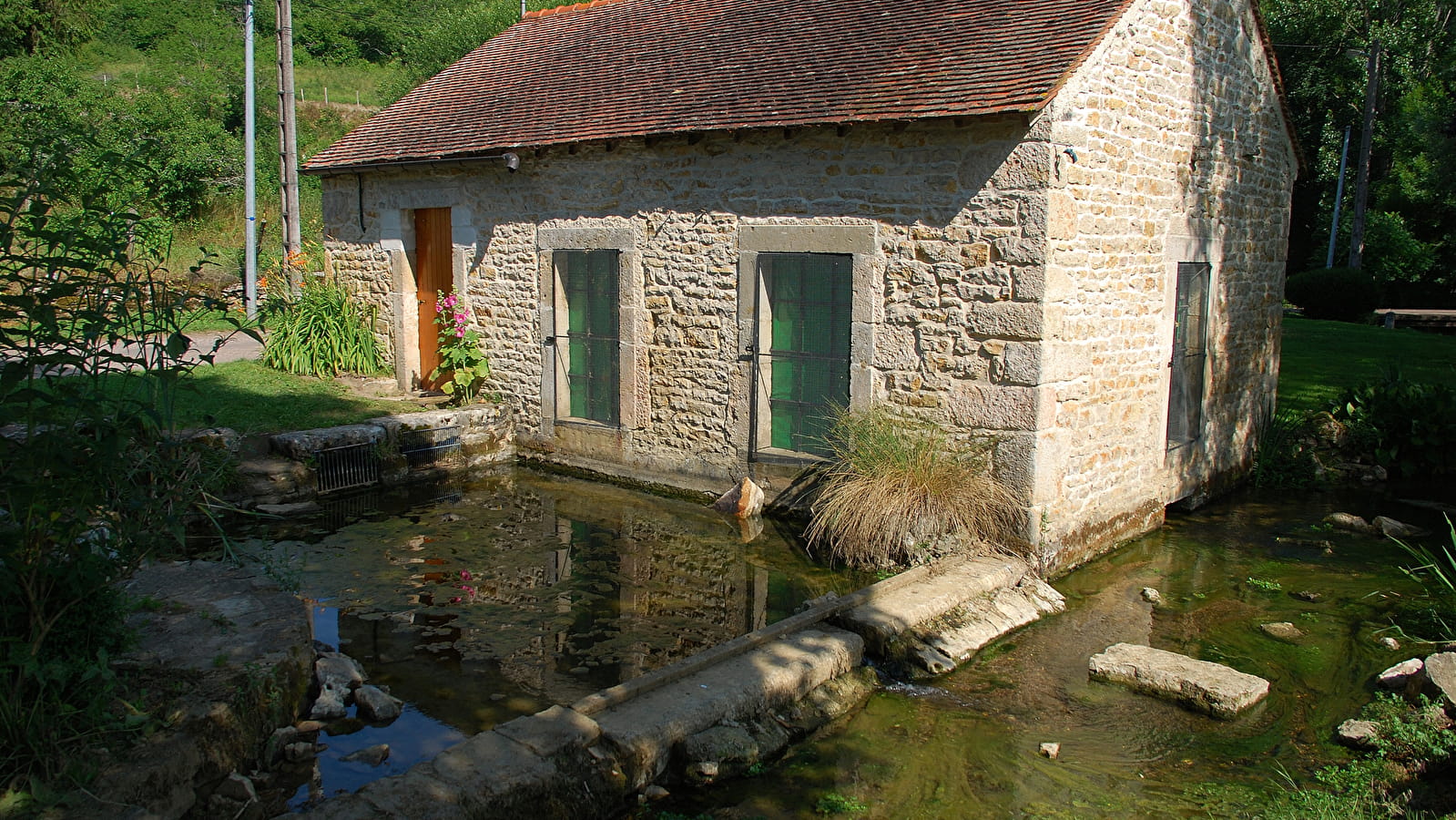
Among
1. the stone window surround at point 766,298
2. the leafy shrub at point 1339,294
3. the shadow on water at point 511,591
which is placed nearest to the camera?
the shadow on water at point 511,591

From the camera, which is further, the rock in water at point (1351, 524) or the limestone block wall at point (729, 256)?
the rock in water at point (1351, 524)

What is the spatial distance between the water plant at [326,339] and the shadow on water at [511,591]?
10.5 ft

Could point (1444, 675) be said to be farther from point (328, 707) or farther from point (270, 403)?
point (270, 403)

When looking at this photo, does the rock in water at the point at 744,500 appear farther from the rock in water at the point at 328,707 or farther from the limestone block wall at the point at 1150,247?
the rock in water at the point at 328,707

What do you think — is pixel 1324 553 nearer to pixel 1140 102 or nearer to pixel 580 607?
pixel 1140 102

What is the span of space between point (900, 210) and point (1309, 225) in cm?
2851

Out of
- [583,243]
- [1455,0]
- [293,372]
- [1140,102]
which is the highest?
[1455,0]

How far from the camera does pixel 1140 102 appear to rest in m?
7.46

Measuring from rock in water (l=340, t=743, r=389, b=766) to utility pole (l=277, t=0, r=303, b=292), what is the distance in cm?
989

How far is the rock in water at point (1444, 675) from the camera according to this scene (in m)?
4.57

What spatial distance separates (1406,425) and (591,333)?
8.15 meters

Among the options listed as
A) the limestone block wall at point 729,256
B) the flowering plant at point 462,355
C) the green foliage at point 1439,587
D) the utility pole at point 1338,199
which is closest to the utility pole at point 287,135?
the limestone block wall at point 729,256

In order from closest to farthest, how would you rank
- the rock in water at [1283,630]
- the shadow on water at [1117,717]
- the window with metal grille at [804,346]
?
1. the shadow on water at [1117,717]
2. the rock in water at [1283,630]
3. the window with metal grille at [804,346]

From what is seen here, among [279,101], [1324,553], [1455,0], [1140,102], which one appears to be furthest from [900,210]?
[1455,0]
